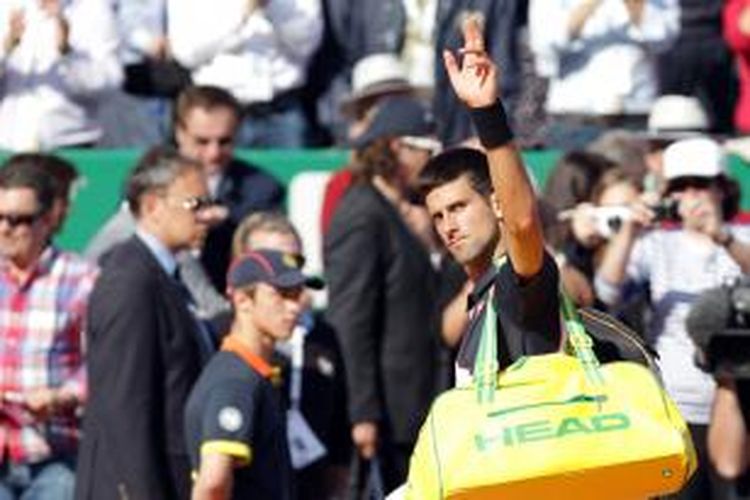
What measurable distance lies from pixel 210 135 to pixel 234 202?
304 millimetres

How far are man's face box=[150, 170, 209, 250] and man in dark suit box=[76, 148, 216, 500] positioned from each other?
16 centimetres

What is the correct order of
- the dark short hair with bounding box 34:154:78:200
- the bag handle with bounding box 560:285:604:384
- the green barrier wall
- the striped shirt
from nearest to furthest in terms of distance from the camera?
the bag handle with bounding box 560:285:604:384 < the striped shirt < the dark short hair with bounding box 34:154:78:200 < the green barrier wall

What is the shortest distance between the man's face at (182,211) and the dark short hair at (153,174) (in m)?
0.02

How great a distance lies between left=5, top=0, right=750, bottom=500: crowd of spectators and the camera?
989cm

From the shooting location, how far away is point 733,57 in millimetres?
13914

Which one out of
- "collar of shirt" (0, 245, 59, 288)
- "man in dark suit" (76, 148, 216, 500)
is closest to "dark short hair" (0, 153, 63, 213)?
"collar of shirt" (0, 245, 59, 288)

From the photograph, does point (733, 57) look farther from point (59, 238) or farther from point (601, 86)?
point (59, 238)

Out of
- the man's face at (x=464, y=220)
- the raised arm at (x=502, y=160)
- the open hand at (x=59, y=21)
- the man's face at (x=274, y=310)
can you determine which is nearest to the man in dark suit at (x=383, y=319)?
the man's face at (x=274, y=310)

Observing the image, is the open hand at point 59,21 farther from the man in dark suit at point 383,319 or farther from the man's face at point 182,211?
the man's face at point 182,211

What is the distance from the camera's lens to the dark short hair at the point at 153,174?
10.5 metres

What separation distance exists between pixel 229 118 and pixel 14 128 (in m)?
1.39

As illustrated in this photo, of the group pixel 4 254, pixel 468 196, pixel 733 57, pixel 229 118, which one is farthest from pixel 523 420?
pixel 733 57

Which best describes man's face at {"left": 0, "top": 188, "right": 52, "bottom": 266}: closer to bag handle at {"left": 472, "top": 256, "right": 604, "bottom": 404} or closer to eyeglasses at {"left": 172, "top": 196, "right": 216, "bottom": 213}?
eyeglasses at {"left": 172, "top": 196, "right": 216, "bottom": 213}

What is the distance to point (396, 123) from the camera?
11.9 metres
